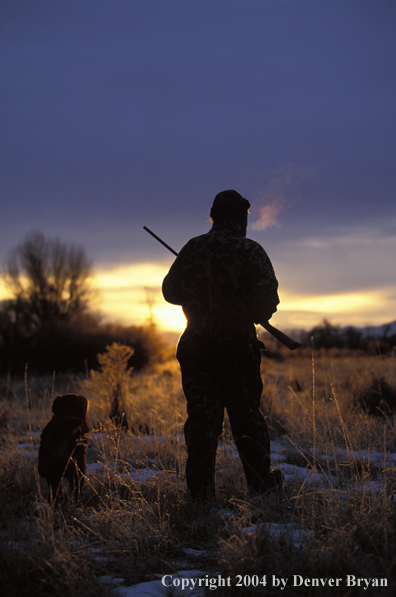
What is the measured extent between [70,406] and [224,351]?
4.09 feet

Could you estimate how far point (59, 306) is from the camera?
22812mm

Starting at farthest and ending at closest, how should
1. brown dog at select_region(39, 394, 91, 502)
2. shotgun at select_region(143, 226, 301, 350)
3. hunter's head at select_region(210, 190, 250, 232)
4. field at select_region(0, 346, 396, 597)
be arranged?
1. hunter's head at select_region(210, 190, 250, 232)
2. shotgun at select_region(143, 226, 301, 350)
3. brown dog at select_region(39, 394, 91, 502)
4. field at select_region(0, 346, 396, 597)

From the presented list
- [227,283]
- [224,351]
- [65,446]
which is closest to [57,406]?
[65,446]

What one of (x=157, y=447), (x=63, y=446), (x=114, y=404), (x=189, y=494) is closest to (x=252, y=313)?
(x=189, y=494)

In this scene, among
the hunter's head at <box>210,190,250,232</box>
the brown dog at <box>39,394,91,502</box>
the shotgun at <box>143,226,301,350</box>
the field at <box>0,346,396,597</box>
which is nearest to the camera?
the field at <box>0,346,396,597</box>

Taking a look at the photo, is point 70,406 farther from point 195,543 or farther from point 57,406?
point 195,543

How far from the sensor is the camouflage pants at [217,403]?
2998 millimetres

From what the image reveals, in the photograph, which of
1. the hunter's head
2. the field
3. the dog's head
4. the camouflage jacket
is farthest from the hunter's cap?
the field

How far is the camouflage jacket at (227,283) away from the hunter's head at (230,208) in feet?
0.48

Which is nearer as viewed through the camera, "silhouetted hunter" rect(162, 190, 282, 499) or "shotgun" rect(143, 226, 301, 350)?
"silhouetted hunter" rect(162, 190, 282, 499)

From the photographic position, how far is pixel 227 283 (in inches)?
120

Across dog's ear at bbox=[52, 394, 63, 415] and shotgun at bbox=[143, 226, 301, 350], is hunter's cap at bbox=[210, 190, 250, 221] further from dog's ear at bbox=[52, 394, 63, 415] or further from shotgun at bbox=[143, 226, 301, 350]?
dog's ear at bbox=[52, 394, 63, 415]

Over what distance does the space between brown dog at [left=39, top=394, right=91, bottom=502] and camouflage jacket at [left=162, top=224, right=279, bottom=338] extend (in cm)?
109

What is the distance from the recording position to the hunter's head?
3221 millimetres
